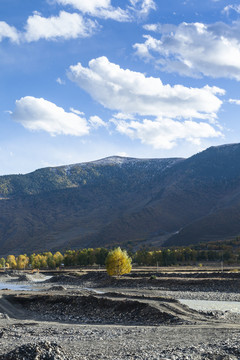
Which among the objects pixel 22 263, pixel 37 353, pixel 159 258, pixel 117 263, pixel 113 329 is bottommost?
pixel 22 263

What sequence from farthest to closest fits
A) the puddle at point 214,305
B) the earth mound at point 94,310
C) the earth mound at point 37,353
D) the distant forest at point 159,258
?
the distant forest at point 159,258
the puddle at point 214,305
the earth mound at point 94,310
the earth mound at point 37,353

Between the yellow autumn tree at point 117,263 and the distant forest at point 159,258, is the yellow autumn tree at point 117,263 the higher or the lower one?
the higher one

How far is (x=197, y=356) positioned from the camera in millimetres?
19562

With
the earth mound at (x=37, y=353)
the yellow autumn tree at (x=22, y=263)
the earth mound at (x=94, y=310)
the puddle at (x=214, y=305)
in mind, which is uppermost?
the earth mound at (x=37, y=353)

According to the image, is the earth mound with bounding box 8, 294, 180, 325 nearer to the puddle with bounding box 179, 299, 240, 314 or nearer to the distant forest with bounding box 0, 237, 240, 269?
the puddle with bounding box 179, 299, 240, 314

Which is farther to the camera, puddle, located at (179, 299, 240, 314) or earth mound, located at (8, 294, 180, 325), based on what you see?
puddle, located at (179, 299, 240, 314)

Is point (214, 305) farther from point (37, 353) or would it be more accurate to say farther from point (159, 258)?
point (159, 258)

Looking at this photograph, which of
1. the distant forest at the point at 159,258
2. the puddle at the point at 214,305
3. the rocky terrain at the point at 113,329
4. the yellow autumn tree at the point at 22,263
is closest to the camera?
the rocky terrain at the point at 113,329

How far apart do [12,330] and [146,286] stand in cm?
4563

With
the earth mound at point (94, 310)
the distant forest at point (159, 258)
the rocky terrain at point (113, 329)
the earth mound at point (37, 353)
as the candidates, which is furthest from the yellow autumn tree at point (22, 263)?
the earth mound at point (37, 353)

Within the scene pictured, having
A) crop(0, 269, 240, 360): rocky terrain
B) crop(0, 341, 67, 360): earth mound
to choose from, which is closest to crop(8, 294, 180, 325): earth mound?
crop(0, 269, 240, 360): rocky terrain

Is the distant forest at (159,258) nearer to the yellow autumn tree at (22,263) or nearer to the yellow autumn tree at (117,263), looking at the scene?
the yellow autumn tree at (22,263)

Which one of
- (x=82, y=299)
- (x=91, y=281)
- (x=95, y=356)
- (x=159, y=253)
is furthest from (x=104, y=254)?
(x=95, y=356)

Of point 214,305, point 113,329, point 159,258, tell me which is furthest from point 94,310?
point 159,258
